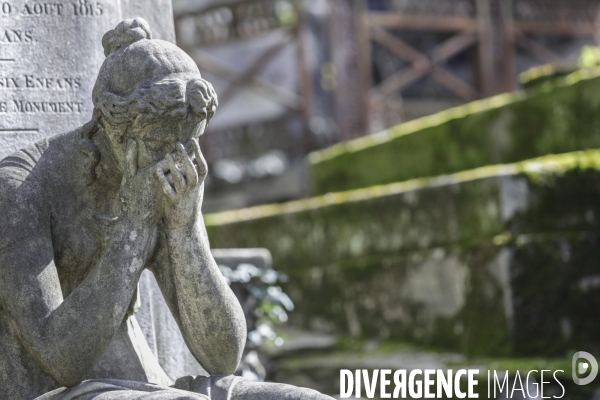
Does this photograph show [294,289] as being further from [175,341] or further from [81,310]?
[81,310]

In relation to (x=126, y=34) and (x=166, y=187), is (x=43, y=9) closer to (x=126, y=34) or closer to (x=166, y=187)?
(x=126, y=34)

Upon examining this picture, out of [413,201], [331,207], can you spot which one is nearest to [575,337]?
[413,201]

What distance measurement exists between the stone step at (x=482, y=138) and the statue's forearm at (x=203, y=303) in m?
4.95

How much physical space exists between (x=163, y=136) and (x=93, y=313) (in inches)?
23.2

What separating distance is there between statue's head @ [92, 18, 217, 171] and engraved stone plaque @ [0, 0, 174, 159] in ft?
2.66

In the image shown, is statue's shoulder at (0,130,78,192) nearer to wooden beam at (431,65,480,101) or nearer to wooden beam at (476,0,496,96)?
wooden beam at (431,65,480,101)

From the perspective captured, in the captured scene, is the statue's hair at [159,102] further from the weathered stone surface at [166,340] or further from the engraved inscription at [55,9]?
the weathered stone surface at [166,340]

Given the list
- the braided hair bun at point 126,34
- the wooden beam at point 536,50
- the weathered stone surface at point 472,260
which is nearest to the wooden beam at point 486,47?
the wooden beam at point 536,50

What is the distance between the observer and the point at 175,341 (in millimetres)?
4453

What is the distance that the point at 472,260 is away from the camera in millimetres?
6891

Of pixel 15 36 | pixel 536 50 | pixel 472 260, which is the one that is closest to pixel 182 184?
pixel 15 36

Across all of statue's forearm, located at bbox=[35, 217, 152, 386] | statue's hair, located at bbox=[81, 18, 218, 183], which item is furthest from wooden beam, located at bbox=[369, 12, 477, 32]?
statue's forearm, located at bbox=[35, 217, 152, 386]

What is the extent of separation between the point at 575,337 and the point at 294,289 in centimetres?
280

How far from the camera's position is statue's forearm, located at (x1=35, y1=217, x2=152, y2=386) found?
304cm
